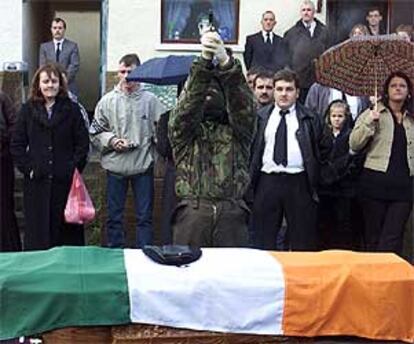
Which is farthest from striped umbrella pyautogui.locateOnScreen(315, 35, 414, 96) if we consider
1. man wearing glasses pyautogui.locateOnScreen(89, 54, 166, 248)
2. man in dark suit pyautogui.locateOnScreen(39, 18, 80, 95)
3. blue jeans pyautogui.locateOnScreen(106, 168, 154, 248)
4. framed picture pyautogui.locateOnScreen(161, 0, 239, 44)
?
man in dark suit pyautogui.locateOnScreen(39, 18, 80, 95)

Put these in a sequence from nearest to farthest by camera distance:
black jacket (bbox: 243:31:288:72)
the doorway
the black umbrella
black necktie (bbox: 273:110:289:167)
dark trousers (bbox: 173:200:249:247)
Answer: dark trousers (bbox: 173:200:249:247), black necktie (bbox: 273:110:289:167), the black umbrella, black jacket (bbox: 243:31:288:72), the doorway

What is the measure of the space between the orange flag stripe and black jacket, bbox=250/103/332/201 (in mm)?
2782

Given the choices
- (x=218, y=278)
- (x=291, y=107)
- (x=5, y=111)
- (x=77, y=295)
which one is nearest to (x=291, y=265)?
(x=218, y=278)

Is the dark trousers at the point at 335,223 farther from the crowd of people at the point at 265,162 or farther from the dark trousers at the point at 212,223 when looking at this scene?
the dark trousers at the point at 212,223

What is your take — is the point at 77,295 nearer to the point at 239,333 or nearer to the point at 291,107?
the point at 239,333

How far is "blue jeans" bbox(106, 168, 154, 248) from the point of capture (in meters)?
Answer: 7.61

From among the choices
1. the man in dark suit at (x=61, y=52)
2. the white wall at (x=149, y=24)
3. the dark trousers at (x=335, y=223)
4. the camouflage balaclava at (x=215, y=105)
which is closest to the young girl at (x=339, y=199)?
the dark trousers at (x=335, y=223)

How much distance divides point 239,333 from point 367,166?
11.3ft

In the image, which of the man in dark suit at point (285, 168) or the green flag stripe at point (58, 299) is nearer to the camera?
the green flag stripe at point (58, 299)

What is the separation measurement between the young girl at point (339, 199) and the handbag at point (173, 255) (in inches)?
126

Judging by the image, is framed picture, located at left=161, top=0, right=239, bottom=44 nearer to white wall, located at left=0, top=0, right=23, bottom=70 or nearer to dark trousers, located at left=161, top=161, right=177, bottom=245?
white wall, located at left=0, top=0, right=23, bottom=70

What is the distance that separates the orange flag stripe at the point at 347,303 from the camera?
3.60 m

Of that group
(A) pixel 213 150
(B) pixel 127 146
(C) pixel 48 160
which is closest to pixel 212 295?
(A) pixel 213 150

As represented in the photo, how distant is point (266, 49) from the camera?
32.7 ft
